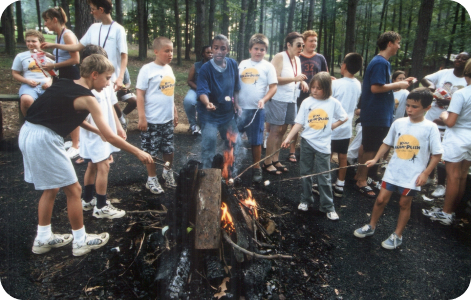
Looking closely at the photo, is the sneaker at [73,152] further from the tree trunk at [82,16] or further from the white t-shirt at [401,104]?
the white t-shirt at [401,104]

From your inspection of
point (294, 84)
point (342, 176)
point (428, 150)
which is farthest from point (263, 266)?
point (294, 84)

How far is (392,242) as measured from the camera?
3.26 m

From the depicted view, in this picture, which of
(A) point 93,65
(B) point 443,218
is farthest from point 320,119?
(A) point 93,65

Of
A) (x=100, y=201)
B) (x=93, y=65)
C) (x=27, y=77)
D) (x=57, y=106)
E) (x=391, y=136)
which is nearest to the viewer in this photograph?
(x=57, y=106)

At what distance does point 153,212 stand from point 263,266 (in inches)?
64.7

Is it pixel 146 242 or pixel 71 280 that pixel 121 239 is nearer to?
pixel 146 242

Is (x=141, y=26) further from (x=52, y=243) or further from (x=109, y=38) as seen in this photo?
(x=52, y=243)

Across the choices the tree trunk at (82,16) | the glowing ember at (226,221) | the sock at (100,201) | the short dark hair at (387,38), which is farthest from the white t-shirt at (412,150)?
the tree trunk at (82,16)

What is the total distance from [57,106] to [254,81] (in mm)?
2904

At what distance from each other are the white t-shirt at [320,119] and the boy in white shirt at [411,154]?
0.82m

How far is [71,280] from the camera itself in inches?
99.6

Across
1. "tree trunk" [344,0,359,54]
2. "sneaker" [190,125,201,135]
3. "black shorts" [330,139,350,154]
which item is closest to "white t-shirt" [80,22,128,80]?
"sneaker" [190,125,201,135]

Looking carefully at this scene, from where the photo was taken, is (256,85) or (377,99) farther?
(256,85)

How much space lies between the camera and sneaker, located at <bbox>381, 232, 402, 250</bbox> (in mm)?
3241
